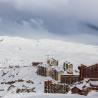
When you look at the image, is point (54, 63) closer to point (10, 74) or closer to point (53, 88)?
point (10, 74)

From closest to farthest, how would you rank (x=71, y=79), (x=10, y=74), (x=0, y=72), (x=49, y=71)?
(x=71, y=79) → (x=49, y=71) → (x=10, y=74) → (x=0, y=72)

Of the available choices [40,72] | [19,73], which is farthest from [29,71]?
[40,72]

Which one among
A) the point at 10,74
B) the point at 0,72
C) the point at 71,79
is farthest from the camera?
the point at 0,72

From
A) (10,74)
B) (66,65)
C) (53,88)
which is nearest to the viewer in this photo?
(53,88)

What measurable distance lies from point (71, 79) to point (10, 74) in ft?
168

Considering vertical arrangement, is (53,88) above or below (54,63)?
below

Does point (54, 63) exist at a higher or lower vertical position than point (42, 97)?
higher

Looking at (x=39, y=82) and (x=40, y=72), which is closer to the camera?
(x=39, y=82)

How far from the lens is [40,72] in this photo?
15138 centimetres

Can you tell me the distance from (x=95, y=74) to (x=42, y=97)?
8842 centimetres

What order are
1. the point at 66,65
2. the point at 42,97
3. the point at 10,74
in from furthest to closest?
the point at 10,74
the point at 66,65
the point at 42,97

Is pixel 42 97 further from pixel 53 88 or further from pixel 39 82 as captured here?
pixel 39 82

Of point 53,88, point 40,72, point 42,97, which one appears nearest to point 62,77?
point 40,72

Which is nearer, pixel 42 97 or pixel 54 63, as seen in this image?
pixel 42 97
